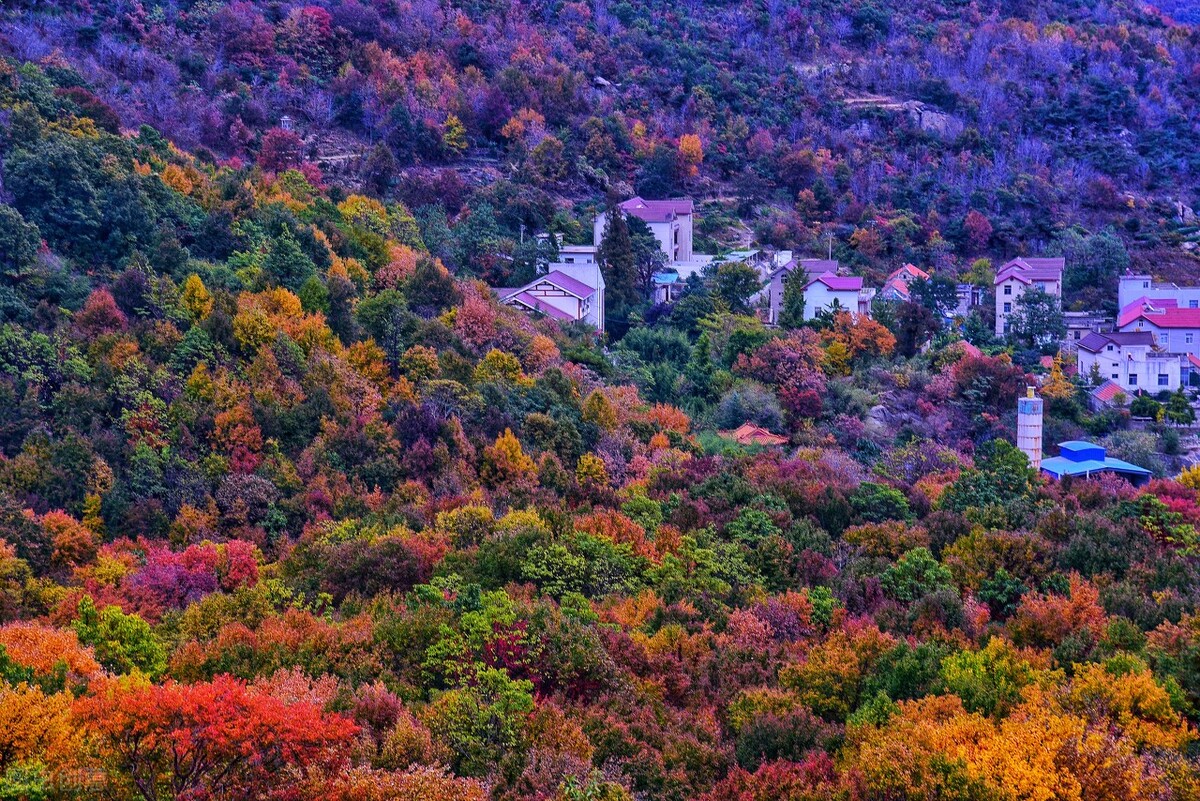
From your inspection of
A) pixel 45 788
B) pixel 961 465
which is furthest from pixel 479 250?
pixel 45 788

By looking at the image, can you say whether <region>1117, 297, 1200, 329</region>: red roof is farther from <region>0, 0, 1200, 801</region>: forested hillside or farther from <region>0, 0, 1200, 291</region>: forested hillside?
<region>0, 0, 1200, 291</region>: forested hillside

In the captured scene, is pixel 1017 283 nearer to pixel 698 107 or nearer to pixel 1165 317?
pixel 1165 317

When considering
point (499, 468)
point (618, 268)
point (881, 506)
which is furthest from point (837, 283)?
point (499, 468)

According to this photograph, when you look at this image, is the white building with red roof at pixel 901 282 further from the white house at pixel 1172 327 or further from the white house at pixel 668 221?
the white house at pixel 668 221

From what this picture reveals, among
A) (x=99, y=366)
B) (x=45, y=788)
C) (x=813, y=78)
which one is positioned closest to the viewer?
(x=45, y=788)

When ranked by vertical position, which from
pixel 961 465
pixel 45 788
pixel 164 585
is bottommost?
pixel 961 465

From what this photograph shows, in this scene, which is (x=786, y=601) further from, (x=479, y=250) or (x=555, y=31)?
(x=555, y=31)
